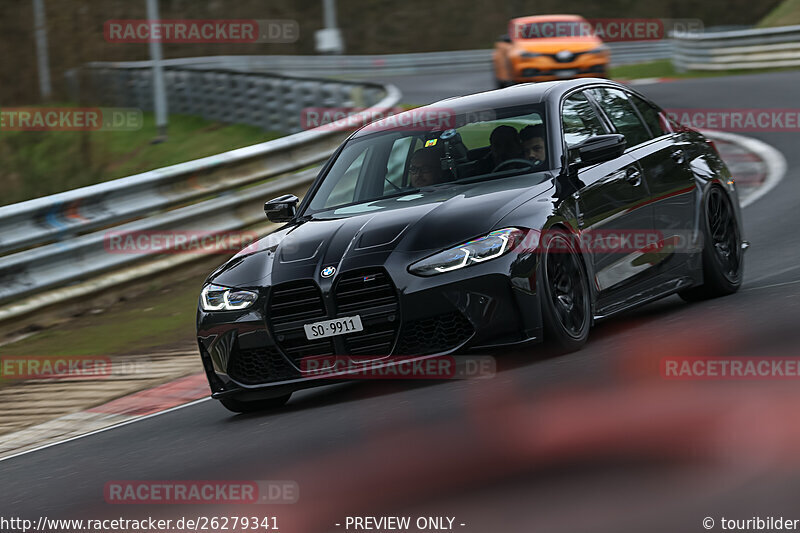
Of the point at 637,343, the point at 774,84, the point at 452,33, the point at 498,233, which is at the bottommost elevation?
the point at 452,33

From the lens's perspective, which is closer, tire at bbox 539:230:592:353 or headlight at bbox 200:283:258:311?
tire at bbox 539:230:592:353

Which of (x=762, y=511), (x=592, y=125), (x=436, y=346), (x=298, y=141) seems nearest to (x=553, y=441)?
(x=762, y=511)

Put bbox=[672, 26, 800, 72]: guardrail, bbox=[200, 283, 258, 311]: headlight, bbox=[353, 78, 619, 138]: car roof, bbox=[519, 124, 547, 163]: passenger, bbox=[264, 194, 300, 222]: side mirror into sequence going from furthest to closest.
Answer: bbox=[672, 26, 800, 72]: guardrail
bbox=[264, 194, 300, 222]: side mirror
bbox=[353, 78, 619, 138]: car roof
bbox=[519, 124, 547, 163]: passenger
bbox=[200, 283, 258, 311]: headlight

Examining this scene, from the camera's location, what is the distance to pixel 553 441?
5.09 m

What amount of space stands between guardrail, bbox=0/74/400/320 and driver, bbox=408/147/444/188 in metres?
4.22

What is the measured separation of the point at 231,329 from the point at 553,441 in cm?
244

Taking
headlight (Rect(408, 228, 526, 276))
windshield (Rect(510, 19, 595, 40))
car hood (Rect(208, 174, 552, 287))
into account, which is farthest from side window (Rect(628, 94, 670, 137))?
windshield (Rect(510, 19, 595, 40))

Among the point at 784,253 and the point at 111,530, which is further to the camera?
the point at 784,253

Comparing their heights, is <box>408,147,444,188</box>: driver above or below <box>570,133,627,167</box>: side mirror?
below

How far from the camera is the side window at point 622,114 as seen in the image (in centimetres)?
835

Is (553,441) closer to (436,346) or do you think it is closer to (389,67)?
(436,346)

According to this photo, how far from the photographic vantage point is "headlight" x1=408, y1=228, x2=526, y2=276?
657 cm

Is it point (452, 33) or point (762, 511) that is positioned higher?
point (762, 511)

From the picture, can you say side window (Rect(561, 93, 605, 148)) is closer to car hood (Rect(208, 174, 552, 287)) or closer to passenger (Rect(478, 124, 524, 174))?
passenger (Rect(478, 124, 524, 174))
